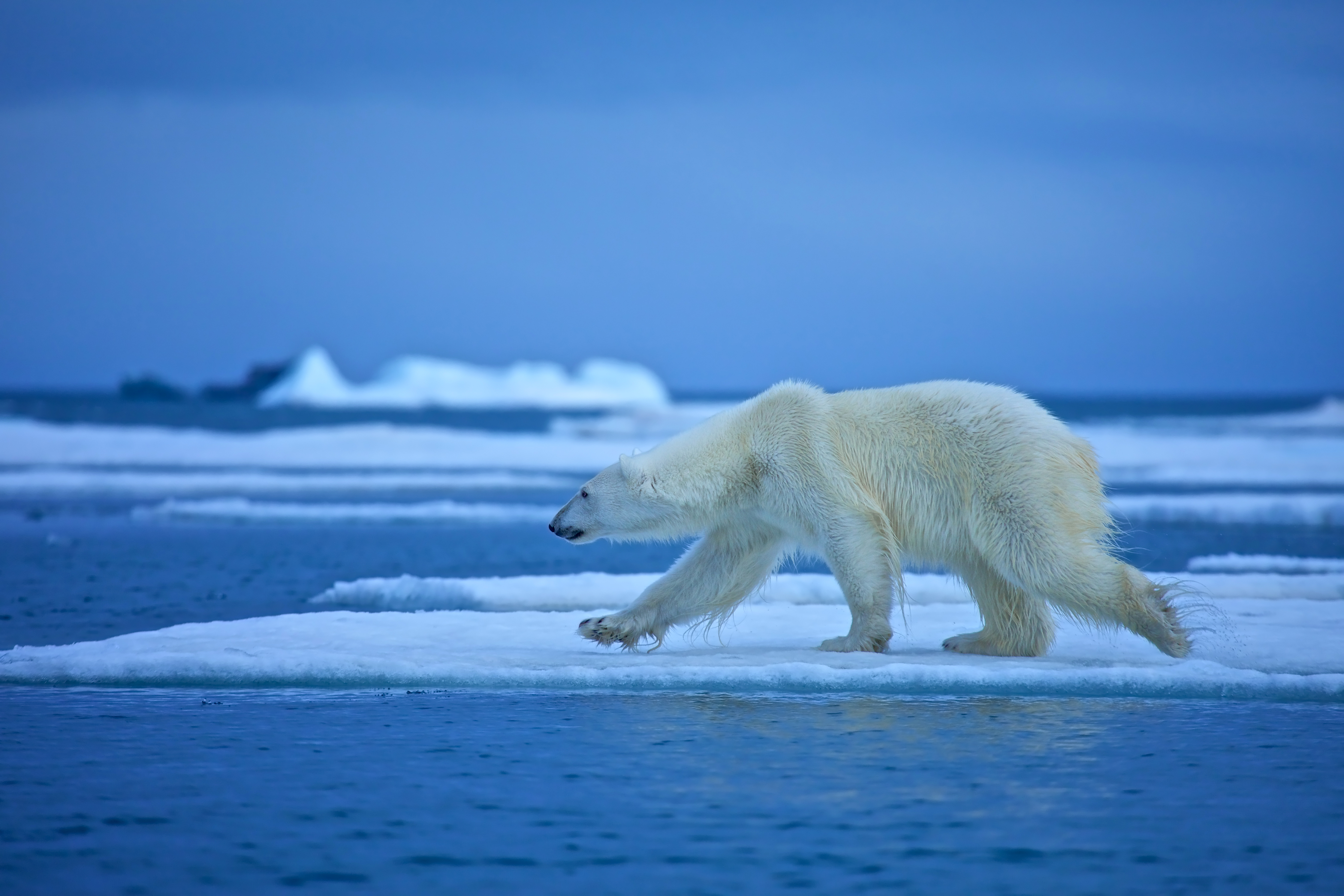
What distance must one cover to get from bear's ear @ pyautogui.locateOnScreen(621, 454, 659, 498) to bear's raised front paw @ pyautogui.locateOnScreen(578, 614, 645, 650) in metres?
0.63

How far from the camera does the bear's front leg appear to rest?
658cm

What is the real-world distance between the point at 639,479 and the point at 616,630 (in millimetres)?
771

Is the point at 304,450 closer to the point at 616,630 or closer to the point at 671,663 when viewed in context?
the point at 616,630

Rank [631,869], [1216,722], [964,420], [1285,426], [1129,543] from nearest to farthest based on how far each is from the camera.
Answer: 1. [631,869]
2. [1216,722]
3. [964,420]
4. [1129,543]
5. [1285,426]

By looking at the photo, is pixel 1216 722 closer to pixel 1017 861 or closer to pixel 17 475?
pixel 1017 861

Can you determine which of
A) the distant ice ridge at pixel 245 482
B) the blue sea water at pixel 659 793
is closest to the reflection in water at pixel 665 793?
the blue sea water at pixel 659 793

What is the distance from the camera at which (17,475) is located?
71.6 ft

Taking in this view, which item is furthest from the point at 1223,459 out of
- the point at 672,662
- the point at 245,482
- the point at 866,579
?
the point at 672,662

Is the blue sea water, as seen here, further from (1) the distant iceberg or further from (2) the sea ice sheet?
(1) the distant iceberg

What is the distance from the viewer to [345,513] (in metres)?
16.0

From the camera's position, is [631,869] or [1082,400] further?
[1082,400]

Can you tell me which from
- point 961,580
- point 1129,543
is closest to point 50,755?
point 961,580

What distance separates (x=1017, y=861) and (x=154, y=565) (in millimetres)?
8970

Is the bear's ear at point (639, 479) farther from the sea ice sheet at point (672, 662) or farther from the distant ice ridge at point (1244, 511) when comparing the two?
the distant ice ridge at point (1244, 511)
